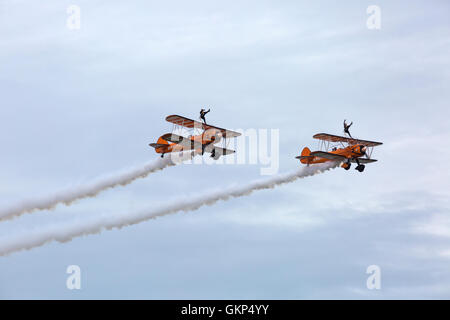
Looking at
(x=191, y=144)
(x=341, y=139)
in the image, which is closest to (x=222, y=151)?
(x=191, y=144)

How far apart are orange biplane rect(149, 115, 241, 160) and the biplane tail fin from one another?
6423 mm

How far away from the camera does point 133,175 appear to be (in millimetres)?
64125

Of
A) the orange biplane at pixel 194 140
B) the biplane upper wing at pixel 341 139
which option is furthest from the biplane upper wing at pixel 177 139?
the biplane upper wing at pixel 341 139

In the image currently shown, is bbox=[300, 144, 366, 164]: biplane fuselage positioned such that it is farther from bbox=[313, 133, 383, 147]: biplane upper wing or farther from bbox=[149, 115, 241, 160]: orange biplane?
bbox=[149, 115, 241, 160]: orange biplane

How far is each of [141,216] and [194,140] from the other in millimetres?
8098

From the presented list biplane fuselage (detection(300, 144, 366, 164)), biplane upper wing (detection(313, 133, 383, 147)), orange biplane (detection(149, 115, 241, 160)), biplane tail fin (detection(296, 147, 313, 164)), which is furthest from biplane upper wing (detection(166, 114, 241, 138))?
biplane fuselage (detection(300, 144, 366, 164))

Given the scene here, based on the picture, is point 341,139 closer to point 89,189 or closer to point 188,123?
point 188,123

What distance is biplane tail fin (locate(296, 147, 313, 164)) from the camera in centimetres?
6469

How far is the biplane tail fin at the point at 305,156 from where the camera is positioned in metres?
64.7

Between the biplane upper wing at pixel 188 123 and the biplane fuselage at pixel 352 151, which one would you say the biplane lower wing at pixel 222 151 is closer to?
the biplane upper wing at pixel 188 123

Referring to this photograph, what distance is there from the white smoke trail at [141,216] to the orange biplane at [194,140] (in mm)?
3810

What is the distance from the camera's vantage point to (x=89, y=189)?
62406mm
